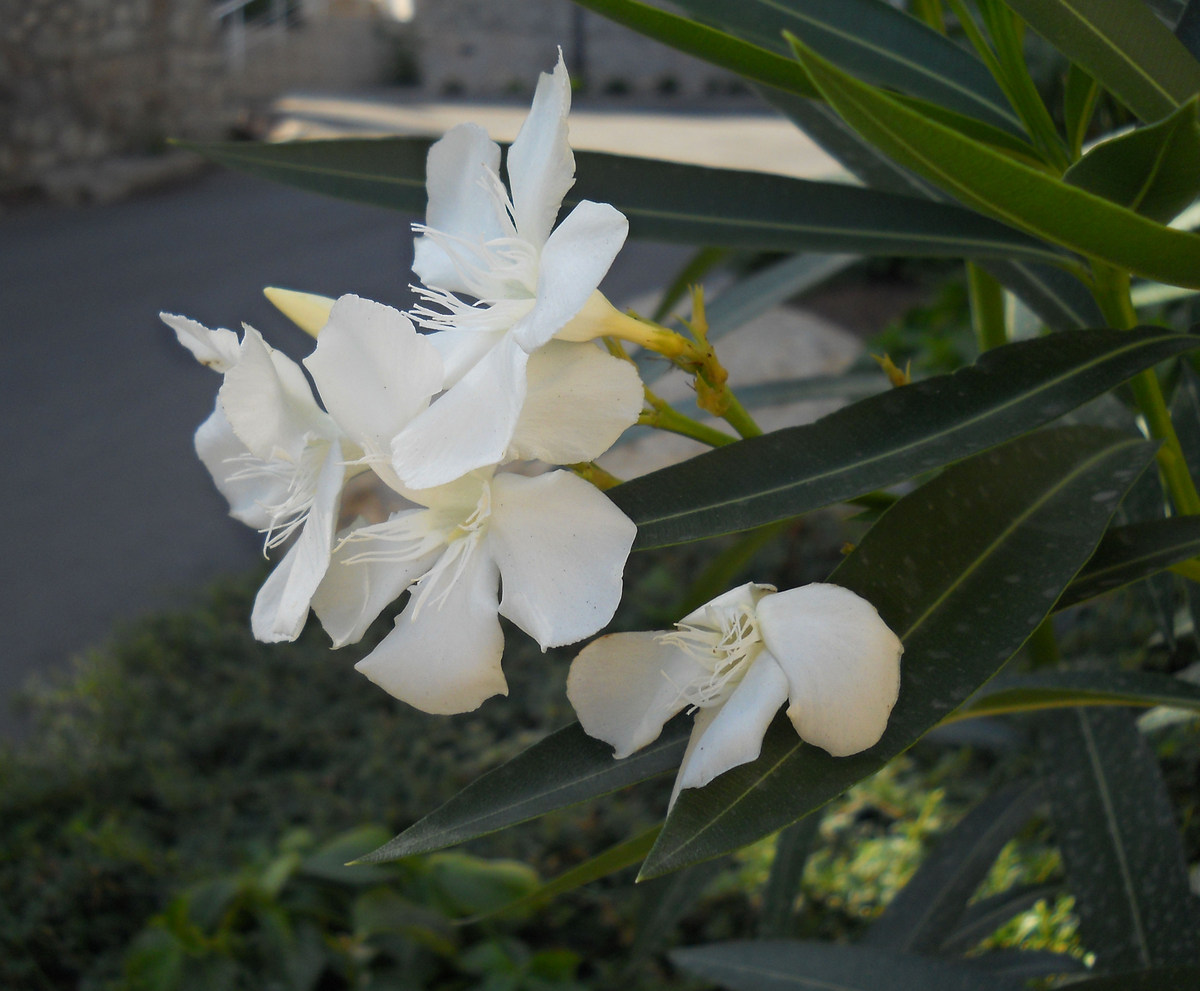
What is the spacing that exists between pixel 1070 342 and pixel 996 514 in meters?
0.11

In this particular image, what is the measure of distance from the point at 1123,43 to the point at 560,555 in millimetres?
378

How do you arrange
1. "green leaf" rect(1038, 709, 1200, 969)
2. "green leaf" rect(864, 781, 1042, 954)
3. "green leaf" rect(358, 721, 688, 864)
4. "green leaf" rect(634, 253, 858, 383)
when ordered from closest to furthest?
"green leaf" rect(358, 721, 688, 864), "green leaf" rect(1038, 709, 1200, 969), "green leaf" rect(864, 781, 1042, 954), "green leaf" rect(634, 253, 858, 383)

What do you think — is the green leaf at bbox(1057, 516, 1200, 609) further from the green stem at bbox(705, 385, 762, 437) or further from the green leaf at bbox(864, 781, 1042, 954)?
the green leaf at bbox(864, 781, 1042, 954)

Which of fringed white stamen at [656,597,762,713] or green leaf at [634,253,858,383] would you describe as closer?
fringed white stamen at [656,597,762,713]

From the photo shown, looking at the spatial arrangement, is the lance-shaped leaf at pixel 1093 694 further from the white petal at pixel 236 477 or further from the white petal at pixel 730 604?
the white petal at pixel 236 477

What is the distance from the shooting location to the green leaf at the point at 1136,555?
0.57 metres

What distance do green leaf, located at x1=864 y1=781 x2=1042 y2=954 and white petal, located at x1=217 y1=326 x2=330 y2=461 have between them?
33.3 inches

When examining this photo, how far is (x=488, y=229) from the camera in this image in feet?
1.75

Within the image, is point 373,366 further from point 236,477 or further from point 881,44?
point 881,44

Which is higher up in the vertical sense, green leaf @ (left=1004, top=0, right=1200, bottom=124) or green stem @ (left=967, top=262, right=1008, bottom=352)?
green leaf @ (left=1004, top=0, right=1200, bottom=124)

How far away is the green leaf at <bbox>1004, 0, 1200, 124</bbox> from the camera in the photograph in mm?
500

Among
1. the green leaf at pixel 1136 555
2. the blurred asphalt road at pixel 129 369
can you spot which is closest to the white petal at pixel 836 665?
the green leaf at pixel 1136 555

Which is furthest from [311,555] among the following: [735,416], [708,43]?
[708,43]

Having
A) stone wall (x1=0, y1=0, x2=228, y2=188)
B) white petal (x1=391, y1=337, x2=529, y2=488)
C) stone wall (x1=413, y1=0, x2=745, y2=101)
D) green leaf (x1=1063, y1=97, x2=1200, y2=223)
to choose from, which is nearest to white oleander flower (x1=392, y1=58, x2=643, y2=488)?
white petal (x1=391, y1=337, x2=529, y2=488)
